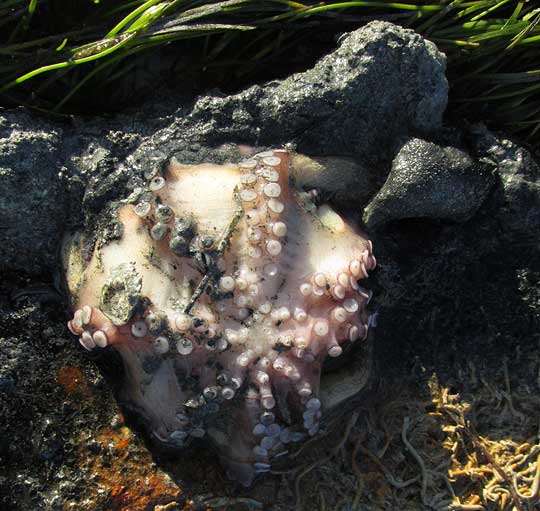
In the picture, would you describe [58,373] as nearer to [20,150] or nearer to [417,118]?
[20,150]

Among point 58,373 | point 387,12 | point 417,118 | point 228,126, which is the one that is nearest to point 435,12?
point 387,12

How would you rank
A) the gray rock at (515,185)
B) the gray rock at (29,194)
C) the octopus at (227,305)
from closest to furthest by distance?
the octopus at (227,305) < the gray rock at (29,194) < the gray rock at (515,185)

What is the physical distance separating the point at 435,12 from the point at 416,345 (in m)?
1.86

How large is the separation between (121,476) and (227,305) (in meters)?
1.01

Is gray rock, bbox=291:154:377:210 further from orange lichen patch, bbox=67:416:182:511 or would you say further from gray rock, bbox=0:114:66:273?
orange lichen patch, bbox=67:416:182:511

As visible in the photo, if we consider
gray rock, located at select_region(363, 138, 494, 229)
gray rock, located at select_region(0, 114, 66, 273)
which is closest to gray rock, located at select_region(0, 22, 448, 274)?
gray rock, located at select_region(0, 114, 66, 273)

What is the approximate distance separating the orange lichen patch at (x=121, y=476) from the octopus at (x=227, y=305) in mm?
151

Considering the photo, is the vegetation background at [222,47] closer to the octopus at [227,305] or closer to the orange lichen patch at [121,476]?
the octopus at [227,305]

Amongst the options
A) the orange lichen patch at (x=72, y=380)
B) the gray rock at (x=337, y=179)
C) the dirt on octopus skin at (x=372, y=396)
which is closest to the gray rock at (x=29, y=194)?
the dirt on octopus skin at (x=372, y=396)

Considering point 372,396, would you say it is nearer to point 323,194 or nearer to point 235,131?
point 323,194

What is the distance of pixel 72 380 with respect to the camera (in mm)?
3260

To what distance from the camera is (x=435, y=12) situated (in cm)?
358

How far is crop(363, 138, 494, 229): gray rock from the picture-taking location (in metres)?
3.19

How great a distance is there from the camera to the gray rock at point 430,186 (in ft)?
10.5
